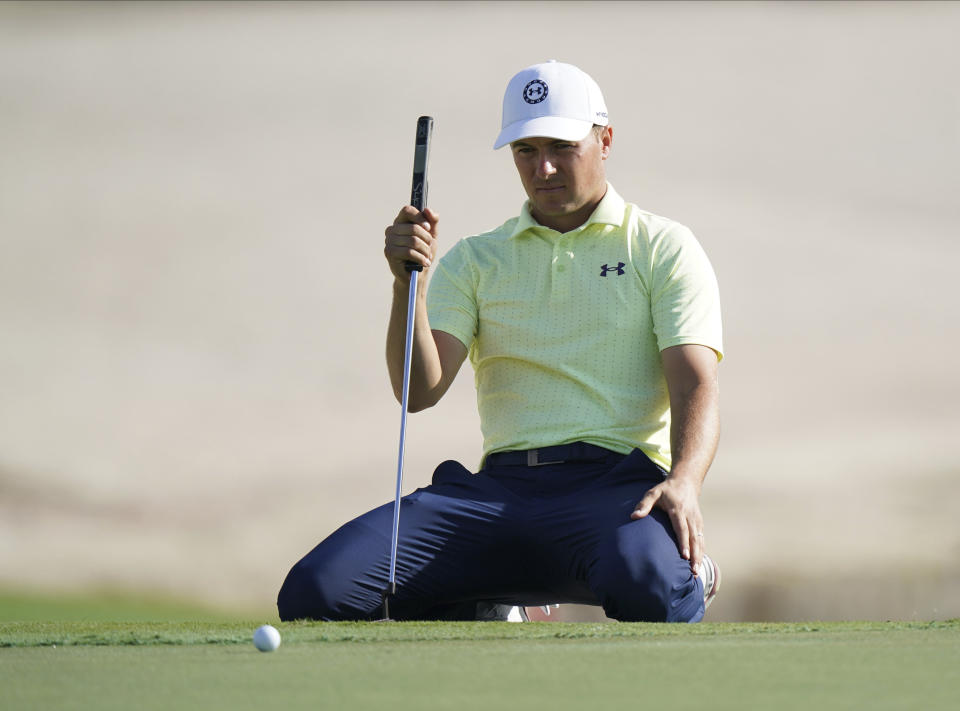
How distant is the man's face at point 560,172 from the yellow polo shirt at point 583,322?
56 millimetres

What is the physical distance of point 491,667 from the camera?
1.74 metres

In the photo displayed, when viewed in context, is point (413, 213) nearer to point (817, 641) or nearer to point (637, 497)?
point (637, 497)

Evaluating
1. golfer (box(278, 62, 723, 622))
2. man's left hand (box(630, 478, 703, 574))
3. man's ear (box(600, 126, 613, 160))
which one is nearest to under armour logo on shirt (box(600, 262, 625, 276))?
golfer (box(278, 62, 723, 622))

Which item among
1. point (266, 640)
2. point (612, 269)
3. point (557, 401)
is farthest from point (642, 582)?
point (266, 640)

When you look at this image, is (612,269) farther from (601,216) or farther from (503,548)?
(503,548)

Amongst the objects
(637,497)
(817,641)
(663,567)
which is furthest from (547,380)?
(817,641)

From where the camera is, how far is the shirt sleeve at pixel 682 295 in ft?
→ 9.59

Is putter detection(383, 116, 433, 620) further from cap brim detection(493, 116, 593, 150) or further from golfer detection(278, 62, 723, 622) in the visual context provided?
cap brim detection(493, 116, 593, 150)

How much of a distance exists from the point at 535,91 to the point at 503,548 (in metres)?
1.09

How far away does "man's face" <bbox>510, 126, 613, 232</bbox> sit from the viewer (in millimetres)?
3064

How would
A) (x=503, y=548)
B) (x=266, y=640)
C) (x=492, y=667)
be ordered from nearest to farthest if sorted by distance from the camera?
1. (x=492, y=667)
2. (x=266, y=640)
3. (x=503, y=548)

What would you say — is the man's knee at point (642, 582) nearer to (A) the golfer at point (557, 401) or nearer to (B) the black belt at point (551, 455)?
(A) the golfer at point (557, 401)

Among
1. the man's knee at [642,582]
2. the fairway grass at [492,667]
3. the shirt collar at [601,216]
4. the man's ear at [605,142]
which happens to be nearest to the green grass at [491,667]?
the fairway grass at [492,667]

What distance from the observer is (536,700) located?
1446 mm
